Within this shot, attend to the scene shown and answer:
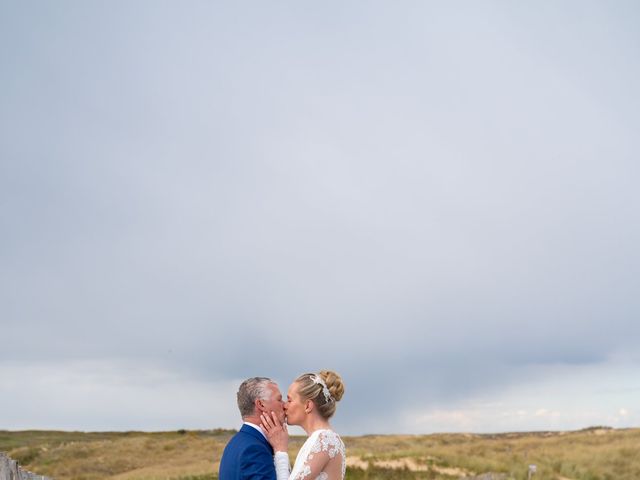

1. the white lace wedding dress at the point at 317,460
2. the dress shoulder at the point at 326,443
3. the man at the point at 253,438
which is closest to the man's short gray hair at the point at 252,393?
the man at the point at 253,438

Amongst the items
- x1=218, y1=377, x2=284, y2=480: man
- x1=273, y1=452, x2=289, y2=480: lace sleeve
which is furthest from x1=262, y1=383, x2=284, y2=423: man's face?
x1=273, y1=452, x2=289, y2=480: lace sleeve

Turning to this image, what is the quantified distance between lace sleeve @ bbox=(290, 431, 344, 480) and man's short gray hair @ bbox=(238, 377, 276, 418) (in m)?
0.49

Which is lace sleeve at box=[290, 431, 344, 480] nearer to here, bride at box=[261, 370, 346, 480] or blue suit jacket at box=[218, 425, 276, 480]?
bride at box=[261, 370, 346, 480]

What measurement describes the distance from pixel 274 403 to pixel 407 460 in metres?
24.7

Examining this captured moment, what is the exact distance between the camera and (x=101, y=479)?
1425 inches

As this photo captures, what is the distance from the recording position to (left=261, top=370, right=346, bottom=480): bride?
5188mm

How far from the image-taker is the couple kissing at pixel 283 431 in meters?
5.04

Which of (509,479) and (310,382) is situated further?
(509,479)

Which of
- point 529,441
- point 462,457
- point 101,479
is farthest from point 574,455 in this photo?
point 101,479

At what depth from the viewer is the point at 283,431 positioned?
17.1 feet

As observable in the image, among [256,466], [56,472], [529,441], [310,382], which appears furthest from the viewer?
[529,441]

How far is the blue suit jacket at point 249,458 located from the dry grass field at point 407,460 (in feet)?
66.6

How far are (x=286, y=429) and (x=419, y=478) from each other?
69.9 feet

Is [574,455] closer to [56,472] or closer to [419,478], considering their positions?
[419,478]
